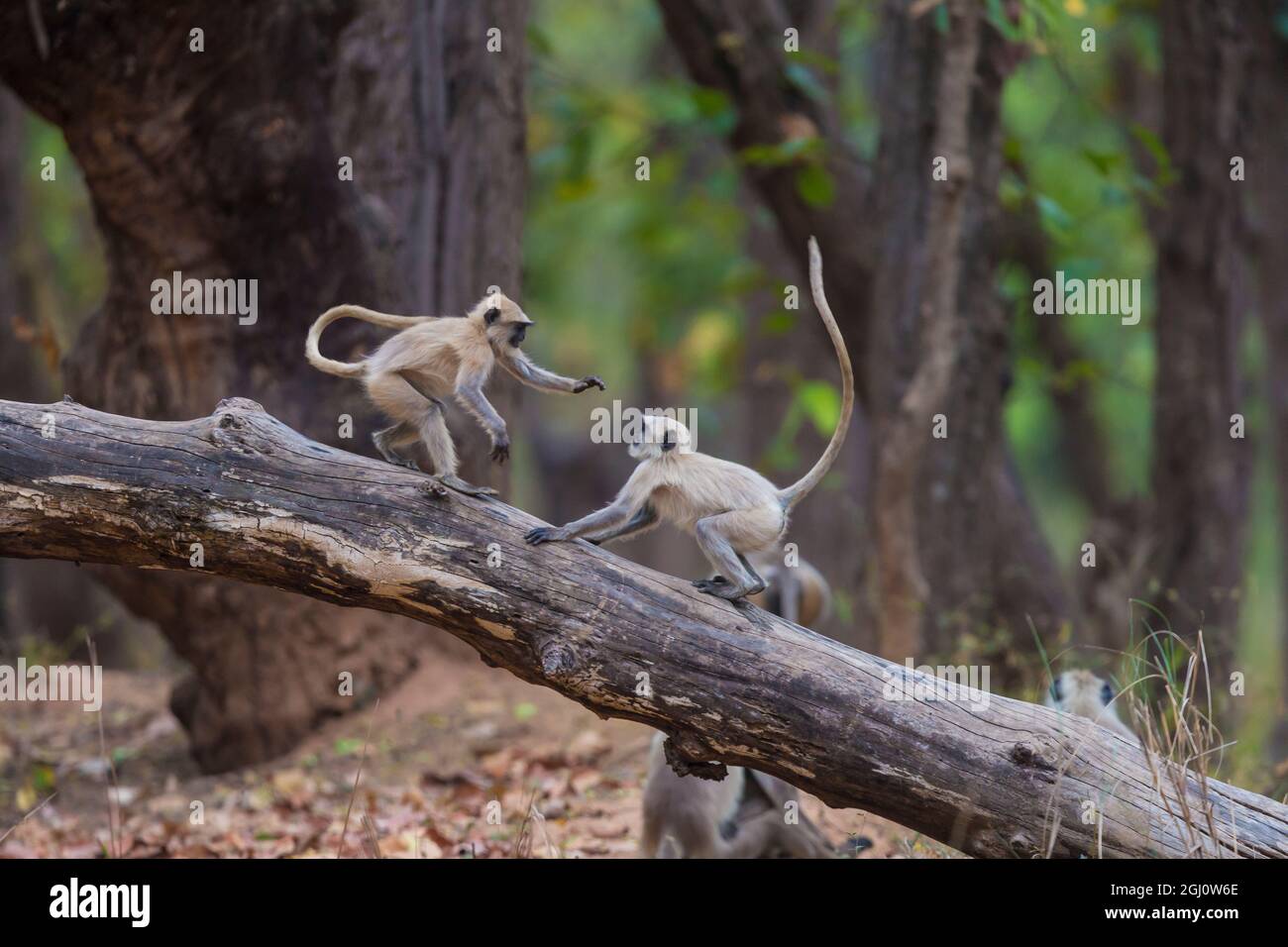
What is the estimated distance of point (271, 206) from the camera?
609 centimetres

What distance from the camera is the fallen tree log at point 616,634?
3938 millimetres

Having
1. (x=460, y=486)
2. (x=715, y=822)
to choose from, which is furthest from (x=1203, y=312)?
(x=460, y=486)

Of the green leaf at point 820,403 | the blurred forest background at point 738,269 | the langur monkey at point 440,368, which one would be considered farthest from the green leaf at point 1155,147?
the langur monkey at point 440,368

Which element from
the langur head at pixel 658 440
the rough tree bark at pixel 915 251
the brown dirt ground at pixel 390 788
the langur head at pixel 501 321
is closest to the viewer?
the langur head at pixel 658 440

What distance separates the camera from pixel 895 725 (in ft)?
13.0

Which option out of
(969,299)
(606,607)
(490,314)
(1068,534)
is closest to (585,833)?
(606,607)

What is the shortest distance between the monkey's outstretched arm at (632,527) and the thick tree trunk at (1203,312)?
5.29 meters

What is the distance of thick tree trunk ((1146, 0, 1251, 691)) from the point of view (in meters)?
8.43

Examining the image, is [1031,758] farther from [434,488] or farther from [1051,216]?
[1051,216]

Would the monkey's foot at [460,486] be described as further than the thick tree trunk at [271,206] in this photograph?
No

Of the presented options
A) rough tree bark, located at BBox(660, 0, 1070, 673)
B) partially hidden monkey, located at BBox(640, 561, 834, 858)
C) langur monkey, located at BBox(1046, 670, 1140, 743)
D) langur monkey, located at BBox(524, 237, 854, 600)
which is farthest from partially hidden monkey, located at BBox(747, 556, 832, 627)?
langur monkey, located at BBox(524, 237, 854, 600)

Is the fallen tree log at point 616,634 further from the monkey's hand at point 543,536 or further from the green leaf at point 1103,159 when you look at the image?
the green leaf at point 1103,159

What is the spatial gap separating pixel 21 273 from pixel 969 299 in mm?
8194

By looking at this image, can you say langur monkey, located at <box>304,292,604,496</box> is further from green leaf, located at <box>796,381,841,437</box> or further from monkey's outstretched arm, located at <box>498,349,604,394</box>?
green leaf, located at <box>796,381,841,437</box>
